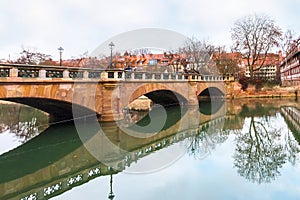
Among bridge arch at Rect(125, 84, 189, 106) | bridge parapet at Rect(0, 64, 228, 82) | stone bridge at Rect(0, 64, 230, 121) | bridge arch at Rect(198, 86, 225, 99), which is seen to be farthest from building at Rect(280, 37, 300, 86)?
stone bridge at Rect(0, 64, 230, 121)

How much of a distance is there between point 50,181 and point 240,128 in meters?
9.83

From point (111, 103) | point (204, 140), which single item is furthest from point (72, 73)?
point (204, 140)

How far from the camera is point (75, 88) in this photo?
10969 mm

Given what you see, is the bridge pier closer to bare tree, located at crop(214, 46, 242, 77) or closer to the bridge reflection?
the bridge reflection

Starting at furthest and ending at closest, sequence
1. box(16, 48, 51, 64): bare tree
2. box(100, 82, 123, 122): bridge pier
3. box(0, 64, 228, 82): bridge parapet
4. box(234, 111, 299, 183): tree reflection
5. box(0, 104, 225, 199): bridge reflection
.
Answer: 1. box(16, 48, 51, 64): bare tree
2. box(100, 82, 123, 122): bridge pier
3. box(0, 64, 228, 82): bridge parapet
4. box(234, 111, 299, 183): tree reflection
5. box(0, 104, 225, 199): bridge reflection

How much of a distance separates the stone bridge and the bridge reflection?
88cm

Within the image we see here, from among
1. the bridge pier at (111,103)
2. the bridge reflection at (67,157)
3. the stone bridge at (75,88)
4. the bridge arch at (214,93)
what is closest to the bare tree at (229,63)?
the bridge arch at (214,93)

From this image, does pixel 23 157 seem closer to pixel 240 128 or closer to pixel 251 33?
pixel 240 128

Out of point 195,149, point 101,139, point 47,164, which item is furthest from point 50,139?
point 195,149

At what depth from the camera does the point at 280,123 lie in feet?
44.8

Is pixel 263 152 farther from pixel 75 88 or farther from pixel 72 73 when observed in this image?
pixel 72 73

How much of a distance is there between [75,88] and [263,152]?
7.52 metres

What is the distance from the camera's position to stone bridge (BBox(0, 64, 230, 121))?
8.76 m

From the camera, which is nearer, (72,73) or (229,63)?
(72,73)
